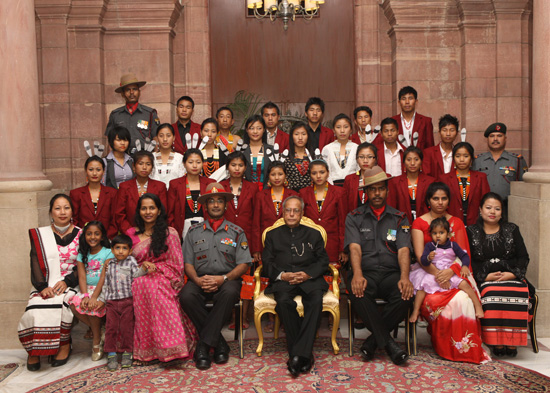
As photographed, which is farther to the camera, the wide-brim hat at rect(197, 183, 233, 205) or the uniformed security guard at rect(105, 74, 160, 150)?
the uniformed security guard at rect(105, 74, 160, 150)

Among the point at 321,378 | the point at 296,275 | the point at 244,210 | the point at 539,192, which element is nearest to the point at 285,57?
the point at 244,210

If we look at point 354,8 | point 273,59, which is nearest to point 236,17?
point 273,59

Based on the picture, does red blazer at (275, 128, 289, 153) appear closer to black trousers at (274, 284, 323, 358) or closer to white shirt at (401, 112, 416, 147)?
white shirt at (401, 112, 416, 147)

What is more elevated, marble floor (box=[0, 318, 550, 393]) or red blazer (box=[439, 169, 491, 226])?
red blazer (box=[439, 169, 491, 226])

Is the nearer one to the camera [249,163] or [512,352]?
[512,352]

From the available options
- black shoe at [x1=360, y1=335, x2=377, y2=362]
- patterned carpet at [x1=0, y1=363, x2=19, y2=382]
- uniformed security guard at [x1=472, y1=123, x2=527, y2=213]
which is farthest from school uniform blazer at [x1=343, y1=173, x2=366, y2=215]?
patterned carpet at [x1=0, y1=363, x2=19, y2=382]

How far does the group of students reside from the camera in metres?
4.72

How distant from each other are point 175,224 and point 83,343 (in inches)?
51.2

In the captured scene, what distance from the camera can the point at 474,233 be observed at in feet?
15.8

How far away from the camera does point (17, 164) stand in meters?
5.32

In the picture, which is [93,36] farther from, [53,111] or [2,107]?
[2,107]

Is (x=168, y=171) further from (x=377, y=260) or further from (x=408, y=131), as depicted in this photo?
(x=408, y=131)

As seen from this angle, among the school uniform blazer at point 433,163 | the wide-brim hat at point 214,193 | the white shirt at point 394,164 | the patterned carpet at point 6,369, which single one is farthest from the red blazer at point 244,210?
the patterned carpet at point 6,369

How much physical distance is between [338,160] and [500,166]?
1.59 metres
